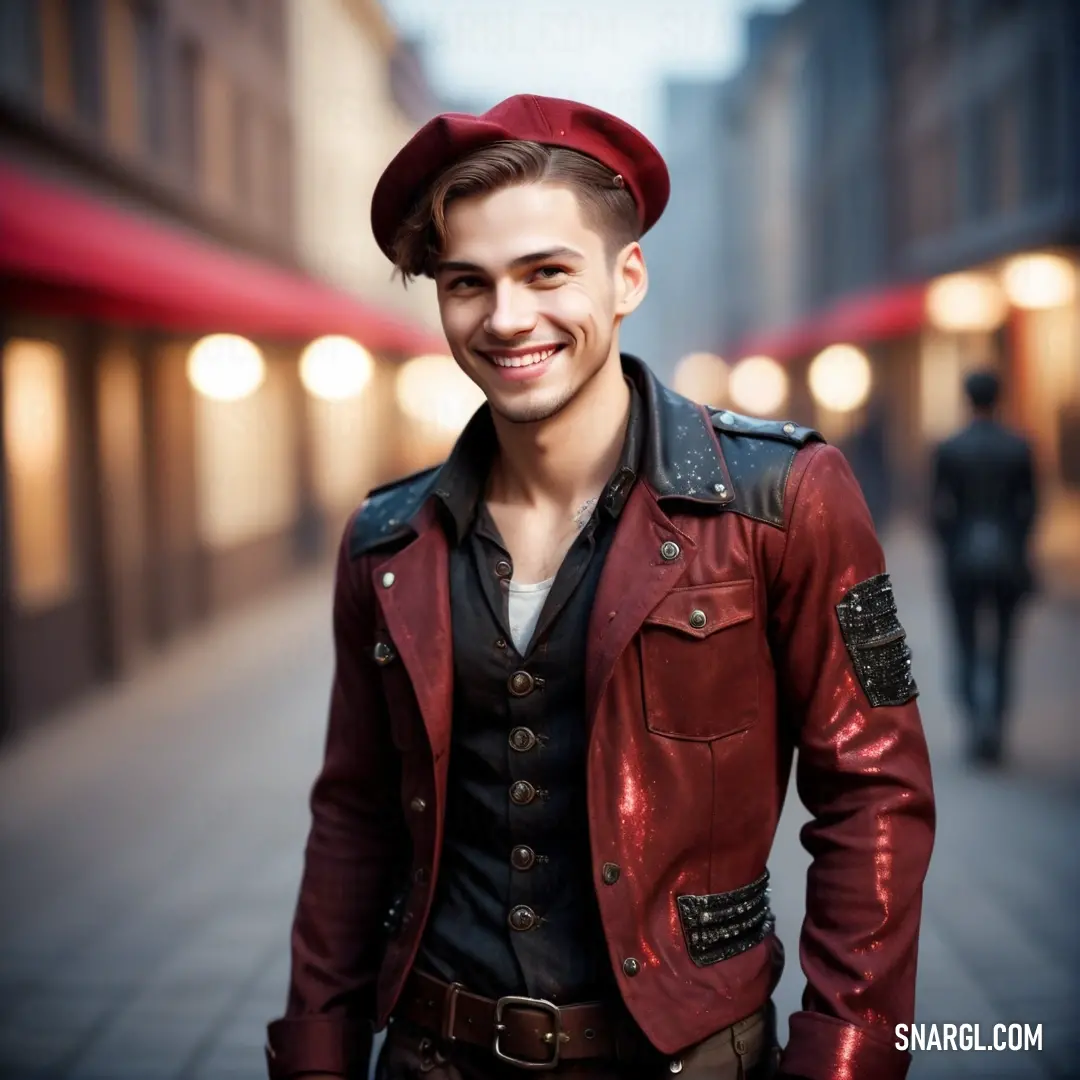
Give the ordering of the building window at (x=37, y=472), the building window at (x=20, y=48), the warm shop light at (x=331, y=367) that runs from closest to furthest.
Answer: the building window at (x=37, y=472), the building window at (x=20, y=48), the warm shop light at (x=331, y=367)

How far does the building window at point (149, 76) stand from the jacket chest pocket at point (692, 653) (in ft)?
43.9

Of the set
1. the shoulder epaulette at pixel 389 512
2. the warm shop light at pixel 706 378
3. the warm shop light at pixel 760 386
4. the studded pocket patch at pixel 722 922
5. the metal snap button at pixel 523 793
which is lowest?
the studded pocket patch at pixel 722 922

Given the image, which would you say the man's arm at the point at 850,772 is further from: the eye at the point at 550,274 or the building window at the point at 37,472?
the building window at the point at 37,472

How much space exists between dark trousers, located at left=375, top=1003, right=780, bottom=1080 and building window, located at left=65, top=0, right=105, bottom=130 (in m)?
11.6

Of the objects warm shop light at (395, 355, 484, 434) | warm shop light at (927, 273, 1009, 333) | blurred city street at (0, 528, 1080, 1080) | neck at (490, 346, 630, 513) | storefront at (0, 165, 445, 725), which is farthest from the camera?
warm shop light at (395, 355, 484, 434)

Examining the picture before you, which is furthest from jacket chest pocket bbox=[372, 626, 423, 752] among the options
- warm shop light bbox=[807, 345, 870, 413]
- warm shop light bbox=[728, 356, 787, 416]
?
warm shop light bbox=[728, 356, 787, 416]

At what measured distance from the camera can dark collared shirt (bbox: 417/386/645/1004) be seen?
6.66ft

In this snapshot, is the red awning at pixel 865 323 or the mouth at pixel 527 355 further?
Answer: the red awning at pixel 865 323

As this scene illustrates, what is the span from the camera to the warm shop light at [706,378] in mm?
48031

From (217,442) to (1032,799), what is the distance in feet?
34.6

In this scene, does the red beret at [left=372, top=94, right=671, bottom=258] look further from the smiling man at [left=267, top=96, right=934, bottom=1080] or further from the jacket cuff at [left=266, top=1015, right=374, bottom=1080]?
the jacket cuff at [left=266, top=1015, right=374, bottom=1080]

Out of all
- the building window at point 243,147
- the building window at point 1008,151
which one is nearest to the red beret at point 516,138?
the building window at point 243,147

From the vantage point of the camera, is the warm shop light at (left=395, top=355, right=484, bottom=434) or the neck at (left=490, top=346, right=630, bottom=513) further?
the warm shop light at (left=395, top=355, right=484, bottom=434)

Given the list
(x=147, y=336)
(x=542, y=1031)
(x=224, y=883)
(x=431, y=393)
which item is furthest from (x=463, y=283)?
(x=431, y=393)
